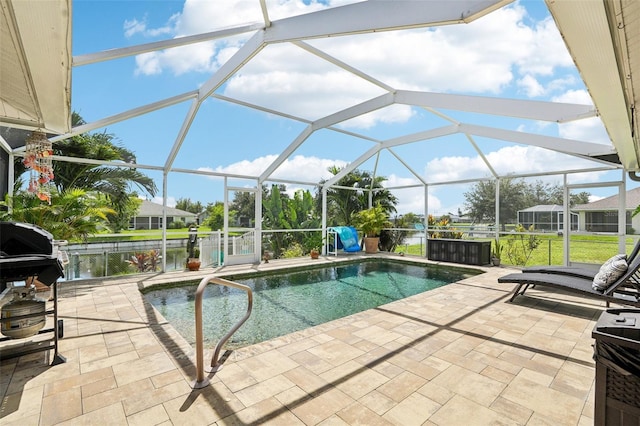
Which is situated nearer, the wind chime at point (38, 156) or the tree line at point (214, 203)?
the wind chime at point (38, 156)

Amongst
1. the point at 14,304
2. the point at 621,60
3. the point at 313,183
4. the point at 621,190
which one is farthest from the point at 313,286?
the point at 621,190

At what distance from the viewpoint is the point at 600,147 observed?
22.8ft

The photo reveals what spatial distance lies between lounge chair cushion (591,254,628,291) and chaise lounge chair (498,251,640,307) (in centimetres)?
4

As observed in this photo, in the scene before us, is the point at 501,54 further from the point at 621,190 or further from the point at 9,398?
the point at 9,398

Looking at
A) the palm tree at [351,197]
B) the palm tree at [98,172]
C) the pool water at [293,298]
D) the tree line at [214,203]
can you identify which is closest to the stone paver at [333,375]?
the pool water at [293,298]

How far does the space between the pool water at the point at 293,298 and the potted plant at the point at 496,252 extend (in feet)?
4.17

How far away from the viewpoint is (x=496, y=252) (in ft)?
32.0

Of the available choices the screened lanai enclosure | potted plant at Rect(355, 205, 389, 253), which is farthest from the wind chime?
potted plant at Rect(355, 205, 389, 253)

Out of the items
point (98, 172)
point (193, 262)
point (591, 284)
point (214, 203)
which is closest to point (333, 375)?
point (591, 284)

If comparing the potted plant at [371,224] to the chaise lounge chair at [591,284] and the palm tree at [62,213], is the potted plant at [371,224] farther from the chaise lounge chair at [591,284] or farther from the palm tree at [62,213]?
the palm tree at [62,213]

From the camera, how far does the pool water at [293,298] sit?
4880mm

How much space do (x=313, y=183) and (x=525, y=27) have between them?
8.37 meters

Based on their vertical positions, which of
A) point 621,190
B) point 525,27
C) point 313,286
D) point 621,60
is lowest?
point 313,286

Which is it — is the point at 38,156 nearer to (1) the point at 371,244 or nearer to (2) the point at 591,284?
(2) the point at 591,284
